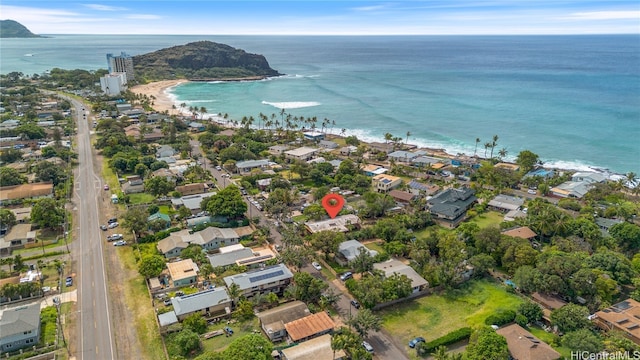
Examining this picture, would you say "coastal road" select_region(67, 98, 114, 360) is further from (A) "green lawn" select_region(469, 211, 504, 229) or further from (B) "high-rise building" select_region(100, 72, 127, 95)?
(B) "high-rise building" select_region(100, 72, 127, 95)

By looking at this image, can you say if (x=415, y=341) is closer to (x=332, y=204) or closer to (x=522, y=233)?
(x=522, y=233)

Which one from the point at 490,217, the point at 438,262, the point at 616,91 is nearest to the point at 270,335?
the point at 438,262

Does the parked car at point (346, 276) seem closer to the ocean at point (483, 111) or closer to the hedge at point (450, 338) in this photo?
the hedge at point (450, 338)

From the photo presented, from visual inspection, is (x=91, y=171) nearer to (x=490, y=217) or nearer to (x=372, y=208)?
(x=372, y=208)

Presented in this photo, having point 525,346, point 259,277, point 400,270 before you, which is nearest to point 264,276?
point 259,277

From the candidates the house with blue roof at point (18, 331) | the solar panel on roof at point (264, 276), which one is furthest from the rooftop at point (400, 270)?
the house with blue roof at point (18, 331)
